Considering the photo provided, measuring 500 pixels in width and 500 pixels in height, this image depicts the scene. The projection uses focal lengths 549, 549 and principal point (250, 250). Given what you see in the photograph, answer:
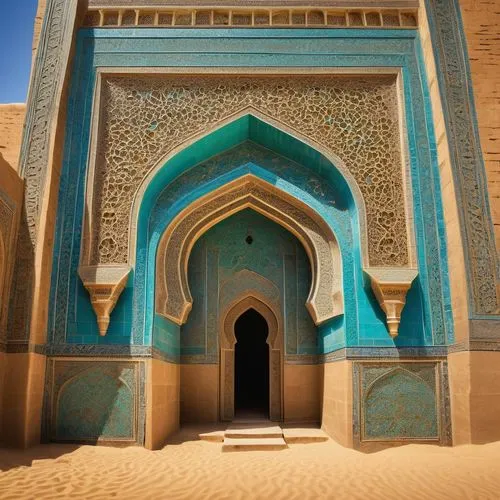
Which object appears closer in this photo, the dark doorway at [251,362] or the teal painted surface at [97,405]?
the teal painted surface at [97,405]

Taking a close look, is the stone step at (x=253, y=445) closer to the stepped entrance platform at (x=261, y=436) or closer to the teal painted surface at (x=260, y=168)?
the stepped entrance platform at (x=261, y=436)

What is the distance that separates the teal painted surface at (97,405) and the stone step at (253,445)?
1.09 meters

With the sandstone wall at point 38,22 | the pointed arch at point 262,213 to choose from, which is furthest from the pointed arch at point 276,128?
the sandstone wall at point 38,22

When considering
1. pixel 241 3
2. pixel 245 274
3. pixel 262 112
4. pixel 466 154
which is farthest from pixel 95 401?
pixel 241 3

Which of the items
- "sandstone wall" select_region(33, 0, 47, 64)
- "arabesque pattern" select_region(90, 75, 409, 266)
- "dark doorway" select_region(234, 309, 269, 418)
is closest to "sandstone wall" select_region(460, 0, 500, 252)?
"arabesque pattern" select_region(90, 75, 409, 266)

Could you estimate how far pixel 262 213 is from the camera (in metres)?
7.34

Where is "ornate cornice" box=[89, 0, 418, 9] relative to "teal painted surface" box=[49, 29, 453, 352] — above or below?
above

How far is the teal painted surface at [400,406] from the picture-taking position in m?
5.99

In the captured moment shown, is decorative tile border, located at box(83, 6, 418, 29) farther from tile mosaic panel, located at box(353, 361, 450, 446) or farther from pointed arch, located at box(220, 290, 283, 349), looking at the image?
tile mosaic panel, located at box(353, 361, 450, 446)

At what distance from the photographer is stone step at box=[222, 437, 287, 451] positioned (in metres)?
6.11

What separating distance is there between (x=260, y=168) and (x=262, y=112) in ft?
2.31

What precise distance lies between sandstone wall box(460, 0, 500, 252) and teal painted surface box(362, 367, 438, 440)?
1.77 meters

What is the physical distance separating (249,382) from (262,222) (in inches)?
188

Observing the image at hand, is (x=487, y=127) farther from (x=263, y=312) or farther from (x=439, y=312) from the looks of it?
(x=263, y=312)
